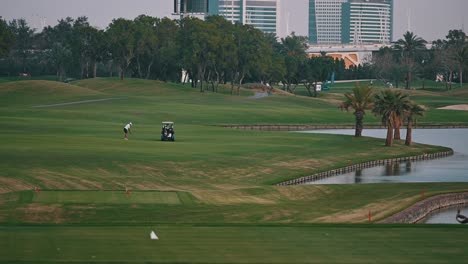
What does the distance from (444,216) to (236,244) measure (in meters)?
23.8

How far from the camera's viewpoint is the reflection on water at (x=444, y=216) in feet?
164

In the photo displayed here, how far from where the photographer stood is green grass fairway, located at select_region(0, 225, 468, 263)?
28.7 m

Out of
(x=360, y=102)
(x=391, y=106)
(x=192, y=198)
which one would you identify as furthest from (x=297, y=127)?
(x=192, y=198)

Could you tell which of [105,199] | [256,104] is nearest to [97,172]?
[105,199]

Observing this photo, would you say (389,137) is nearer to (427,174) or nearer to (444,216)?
(427,174)

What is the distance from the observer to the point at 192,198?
49812 millimetres

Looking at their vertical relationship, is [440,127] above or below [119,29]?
below

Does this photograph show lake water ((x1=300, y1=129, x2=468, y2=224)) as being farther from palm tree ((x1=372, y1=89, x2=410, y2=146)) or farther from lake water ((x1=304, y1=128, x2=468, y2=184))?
palm tree ((x1=372, y1=89, x2=410, y2=146))

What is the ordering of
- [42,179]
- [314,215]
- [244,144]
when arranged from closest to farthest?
[314,215] → [42,179] → [244,144]

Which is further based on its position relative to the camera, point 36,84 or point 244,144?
point 36,84

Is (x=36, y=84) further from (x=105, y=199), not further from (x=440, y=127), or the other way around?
(x=105, y=199)

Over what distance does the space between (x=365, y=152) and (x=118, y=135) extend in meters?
21.6

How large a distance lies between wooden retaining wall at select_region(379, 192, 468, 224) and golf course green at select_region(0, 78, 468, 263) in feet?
2.34

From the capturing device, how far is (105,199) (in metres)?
47.9
